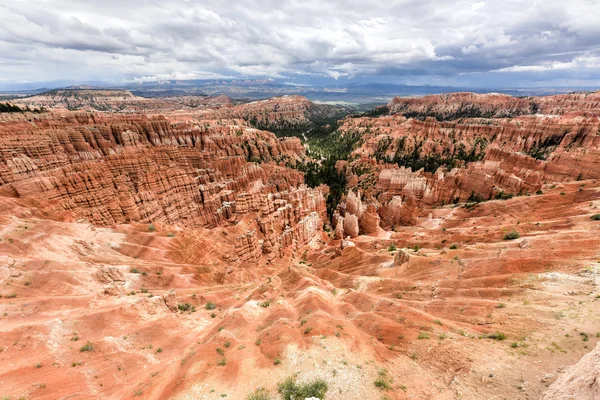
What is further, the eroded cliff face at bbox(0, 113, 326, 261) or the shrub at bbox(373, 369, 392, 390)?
the eroded cliff face at bbox(0, 113, 326, 261)

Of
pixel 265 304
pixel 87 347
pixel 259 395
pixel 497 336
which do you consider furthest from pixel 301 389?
pixel 87 347

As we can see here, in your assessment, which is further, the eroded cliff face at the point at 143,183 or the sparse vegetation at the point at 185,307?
the eroded cliff face at the point at 143,183

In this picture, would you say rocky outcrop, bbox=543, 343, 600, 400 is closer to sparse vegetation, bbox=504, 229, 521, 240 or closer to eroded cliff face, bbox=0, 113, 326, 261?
sparse vegetation, bbox=504, 229, 521, 240

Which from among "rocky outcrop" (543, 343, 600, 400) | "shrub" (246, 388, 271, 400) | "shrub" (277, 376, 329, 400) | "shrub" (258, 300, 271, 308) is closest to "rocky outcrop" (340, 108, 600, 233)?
"shrub" (258, 300, 271, 308)

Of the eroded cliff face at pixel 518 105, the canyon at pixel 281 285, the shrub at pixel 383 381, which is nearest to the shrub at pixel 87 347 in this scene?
the canyon at pixel 281 285

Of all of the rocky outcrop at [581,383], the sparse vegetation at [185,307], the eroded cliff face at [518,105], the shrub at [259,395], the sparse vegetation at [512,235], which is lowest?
the sparse vegetation at [185,307]

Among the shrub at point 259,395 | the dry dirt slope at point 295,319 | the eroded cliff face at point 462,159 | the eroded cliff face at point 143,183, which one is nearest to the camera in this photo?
the shrub at point 259,395

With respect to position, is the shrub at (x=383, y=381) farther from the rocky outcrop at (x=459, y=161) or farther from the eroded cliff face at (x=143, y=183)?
the rocky outcrop at (x=459, y=161)
